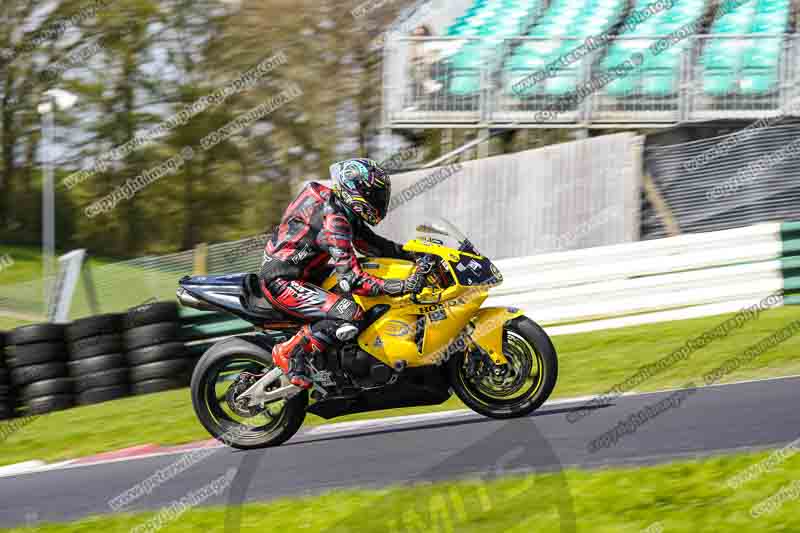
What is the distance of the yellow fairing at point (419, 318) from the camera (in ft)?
23.6

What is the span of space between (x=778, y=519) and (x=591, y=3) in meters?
15.8

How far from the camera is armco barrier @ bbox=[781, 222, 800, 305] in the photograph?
1176 cm

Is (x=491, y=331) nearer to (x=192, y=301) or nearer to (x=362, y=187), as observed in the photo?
(x=362, y=187)

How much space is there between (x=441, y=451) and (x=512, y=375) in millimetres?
691

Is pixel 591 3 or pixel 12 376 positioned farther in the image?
pixel 591 3

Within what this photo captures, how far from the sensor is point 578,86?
1611cm

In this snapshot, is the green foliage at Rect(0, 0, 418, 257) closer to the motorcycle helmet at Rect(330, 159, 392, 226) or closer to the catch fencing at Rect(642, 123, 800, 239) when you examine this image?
the catch fencing at Rect(642, 123, 800, 239)

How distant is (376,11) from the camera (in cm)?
2517

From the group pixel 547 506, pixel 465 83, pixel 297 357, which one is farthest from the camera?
pixel 465 83

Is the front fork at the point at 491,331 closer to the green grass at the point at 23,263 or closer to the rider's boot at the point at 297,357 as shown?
the rider's boot at the point at 297,357

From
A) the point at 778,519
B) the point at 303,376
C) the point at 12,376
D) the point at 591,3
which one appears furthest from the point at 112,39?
the point at 778,519

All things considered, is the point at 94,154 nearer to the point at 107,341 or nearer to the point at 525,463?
the point at 107,341

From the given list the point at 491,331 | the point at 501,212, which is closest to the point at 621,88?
the point at 501,212

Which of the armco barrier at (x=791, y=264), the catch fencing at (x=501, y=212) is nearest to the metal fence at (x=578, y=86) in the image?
the catch fencing at (x=501, y=212)
